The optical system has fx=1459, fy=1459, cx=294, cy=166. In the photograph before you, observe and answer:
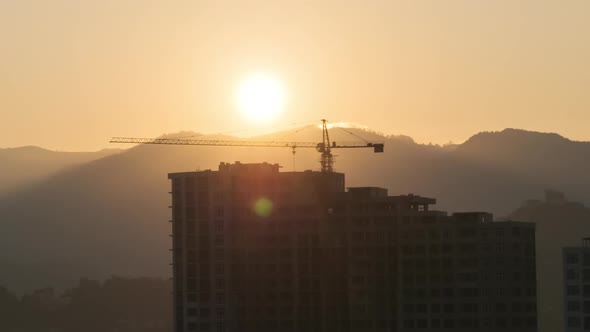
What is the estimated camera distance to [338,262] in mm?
160375

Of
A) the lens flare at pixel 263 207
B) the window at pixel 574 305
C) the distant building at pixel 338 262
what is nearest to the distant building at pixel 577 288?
the window at pixel 574 305

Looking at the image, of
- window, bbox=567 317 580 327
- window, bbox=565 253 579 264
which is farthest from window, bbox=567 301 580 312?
window, bbox=565 253 579 264

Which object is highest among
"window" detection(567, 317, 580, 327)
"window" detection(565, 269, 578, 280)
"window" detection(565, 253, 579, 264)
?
"window" detection(565, 253, 579, 264)

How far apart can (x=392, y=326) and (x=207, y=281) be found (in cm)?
2133

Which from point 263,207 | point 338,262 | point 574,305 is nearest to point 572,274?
point 574,305

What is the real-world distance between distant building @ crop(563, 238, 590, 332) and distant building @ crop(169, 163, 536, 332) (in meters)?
9.51

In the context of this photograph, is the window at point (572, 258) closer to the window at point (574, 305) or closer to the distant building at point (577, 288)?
the distant building at point (577, 288)

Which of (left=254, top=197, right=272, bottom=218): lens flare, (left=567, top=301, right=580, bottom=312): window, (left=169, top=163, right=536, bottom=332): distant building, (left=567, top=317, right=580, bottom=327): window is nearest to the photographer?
(left=567, top=317, right=580, bottom=327): window

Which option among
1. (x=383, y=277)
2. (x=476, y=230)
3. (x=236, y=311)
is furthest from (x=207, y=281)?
(x=476, y=230)

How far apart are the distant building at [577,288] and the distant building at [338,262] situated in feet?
31.2

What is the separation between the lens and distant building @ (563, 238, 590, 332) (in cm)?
14412

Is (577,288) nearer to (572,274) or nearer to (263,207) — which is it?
(572,274)

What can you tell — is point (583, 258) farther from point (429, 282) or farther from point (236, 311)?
point (236, 311)

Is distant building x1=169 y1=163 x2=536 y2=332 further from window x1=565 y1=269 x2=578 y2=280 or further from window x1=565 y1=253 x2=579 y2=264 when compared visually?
window x1=565 y1=253 x2=579 y2=264
